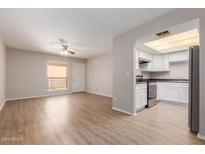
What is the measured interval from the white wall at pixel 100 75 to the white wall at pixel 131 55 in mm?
2486

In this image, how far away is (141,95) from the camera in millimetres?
3627

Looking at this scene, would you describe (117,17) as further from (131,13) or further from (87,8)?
(87,8)

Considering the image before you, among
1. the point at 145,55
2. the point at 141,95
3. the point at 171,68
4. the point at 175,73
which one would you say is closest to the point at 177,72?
the point at 175,73

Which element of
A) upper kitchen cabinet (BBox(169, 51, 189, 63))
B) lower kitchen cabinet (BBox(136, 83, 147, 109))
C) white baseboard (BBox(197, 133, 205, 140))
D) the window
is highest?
upper kitchen cabinet (BBox(169, 51, 189, 63))

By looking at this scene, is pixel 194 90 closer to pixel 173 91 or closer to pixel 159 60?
pixel 173 91

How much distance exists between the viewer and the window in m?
7.06

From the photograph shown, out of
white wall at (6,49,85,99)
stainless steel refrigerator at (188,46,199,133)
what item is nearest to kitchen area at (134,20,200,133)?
stainless steel refrigerator at (188,46,199,133)

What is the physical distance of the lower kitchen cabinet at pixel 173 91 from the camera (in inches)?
163

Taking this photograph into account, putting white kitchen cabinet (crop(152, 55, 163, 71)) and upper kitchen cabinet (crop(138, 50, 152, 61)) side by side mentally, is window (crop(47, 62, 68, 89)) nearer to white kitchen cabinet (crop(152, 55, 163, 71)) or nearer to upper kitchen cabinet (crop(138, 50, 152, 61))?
upper kitchen cabinet (crop(138, 50, 152, 61))

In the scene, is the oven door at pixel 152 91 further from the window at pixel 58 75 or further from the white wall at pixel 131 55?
the window at pixel 58 75

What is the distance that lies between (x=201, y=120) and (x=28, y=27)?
453 cm

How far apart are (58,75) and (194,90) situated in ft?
23.6

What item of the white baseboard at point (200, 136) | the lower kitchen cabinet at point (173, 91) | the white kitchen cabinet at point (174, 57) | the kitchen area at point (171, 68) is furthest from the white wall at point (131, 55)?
the white kitchen cabinet at point (174, 57)

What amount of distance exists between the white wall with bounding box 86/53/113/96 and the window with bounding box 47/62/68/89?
1672mm
